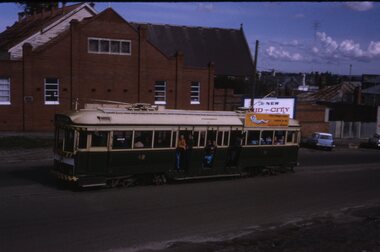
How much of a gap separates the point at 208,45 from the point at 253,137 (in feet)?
123

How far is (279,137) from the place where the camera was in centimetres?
2295

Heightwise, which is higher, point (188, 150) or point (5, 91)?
point (5, 91)

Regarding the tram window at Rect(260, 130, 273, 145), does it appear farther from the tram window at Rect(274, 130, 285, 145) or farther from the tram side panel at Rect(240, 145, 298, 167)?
the tram window at Rect(274, 130, 285, 145)

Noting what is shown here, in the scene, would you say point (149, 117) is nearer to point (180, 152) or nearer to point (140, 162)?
point (140, 162)

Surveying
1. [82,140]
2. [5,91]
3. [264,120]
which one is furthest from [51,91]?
[82,140]

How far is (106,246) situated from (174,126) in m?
8.89

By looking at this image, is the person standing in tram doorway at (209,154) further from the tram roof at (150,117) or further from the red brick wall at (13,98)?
the red brick wall at (13,98)

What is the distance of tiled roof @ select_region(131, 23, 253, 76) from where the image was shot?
55.8 meters

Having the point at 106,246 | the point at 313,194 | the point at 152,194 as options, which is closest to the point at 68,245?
the point at 106,246

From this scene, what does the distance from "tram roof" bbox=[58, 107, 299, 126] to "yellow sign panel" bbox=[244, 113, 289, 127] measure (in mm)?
310

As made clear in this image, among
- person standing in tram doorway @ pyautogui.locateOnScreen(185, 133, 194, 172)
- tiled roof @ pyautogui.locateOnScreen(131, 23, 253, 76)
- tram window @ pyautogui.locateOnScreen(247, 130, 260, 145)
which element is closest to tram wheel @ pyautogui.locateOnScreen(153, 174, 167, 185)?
person standing in tram doorway @ pyautogui.locateOnScreen(185, 133, 194, 172)

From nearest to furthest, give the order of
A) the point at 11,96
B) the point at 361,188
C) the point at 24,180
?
1. the point at 24,180
2. the point at 361,188
3. the point at 11,96

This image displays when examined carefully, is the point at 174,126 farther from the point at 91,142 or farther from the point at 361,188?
the point at 361,188

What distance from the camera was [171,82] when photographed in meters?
42.8
